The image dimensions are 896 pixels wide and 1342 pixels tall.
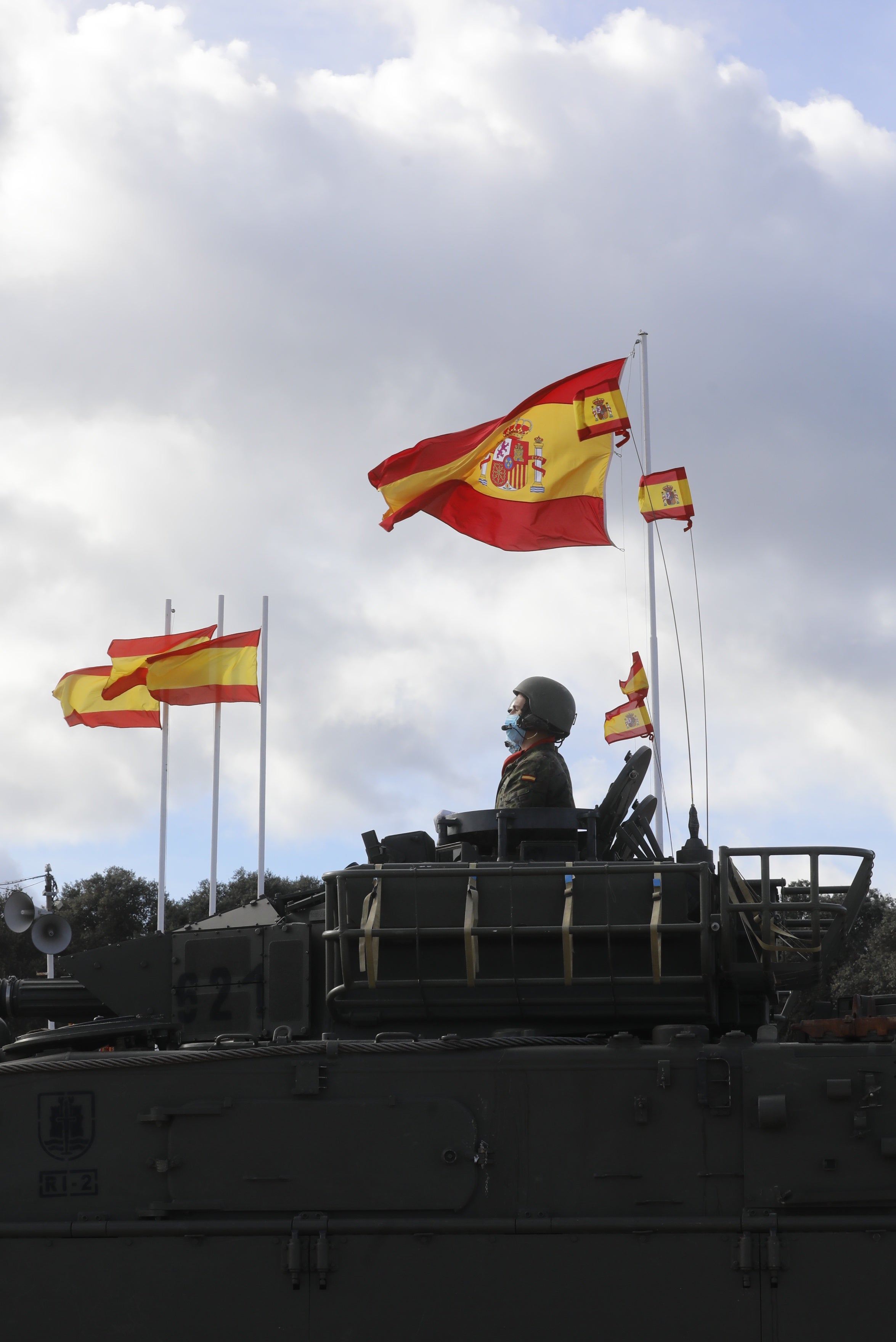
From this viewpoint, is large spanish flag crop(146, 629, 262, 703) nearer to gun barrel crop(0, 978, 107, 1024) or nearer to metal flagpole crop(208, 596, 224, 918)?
metal flagpole crop(208, 596, 224, 918)

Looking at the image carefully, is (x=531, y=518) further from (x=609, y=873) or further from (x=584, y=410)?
(x=609, y=873)

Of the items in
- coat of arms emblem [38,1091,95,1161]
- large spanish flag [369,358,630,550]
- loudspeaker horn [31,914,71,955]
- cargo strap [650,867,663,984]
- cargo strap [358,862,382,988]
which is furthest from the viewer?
large spanish flag [369,358,630,550]

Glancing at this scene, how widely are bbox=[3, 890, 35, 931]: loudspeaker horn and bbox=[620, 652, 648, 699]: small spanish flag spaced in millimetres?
14519

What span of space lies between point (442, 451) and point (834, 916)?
8.87 metres

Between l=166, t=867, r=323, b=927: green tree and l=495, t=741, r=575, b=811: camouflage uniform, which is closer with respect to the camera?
l=495, t=741, r=575, b=811: camouflage uniform

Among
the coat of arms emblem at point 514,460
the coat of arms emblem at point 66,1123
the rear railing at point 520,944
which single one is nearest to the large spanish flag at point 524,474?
the coat of arms emblem at point 514,460

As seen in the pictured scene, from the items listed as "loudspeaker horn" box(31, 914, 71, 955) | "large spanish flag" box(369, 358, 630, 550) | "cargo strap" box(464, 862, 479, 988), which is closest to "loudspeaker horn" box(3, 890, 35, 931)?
"loudspeaker horn" box(31, 914, 71, 955)

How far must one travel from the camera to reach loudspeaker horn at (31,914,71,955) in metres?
14.0

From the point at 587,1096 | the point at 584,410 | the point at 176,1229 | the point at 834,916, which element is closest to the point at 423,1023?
the point at 587,1096

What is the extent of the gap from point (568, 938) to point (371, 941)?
3.84 feet

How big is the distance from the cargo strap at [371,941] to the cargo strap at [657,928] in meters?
1.63

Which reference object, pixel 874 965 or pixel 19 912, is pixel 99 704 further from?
pixel 874 965

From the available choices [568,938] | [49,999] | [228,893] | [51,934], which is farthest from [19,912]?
[228,893]

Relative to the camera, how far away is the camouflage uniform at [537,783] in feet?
32.6
